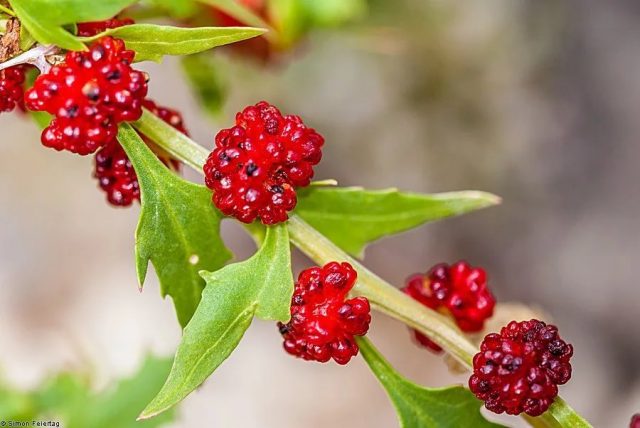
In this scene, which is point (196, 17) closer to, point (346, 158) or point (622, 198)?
point (346, 158)

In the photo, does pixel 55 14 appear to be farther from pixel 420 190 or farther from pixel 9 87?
pixel 420 190

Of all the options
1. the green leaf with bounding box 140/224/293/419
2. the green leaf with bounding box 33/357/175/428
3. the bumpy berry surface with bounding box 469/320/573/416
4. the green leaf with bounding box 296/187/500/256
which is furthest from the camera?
the green leaf with bounding box 33/357/175/428

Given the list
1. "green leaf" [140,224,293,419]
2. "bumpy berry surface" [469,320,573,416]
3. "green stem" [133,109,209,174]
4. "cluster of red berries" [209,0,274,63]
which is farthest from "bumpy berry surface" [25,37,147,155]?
"cluster of red berries" [209,0,274,63]

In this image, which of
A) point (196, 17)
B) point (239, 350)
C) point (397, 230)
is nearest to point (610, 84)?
point (239, 350)

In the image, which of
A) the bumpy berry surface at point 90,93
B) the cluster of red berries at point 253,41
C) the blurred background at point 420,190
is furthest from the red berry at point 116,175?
the blurred background at point 420,190

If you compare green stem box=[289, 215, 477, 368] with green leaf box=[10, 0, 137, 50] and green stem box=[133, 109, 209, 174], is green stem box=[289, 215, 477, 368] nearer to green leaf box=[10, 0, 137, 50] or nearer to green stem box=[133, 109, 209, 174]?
green stem box=[133, 109, 209, 174]

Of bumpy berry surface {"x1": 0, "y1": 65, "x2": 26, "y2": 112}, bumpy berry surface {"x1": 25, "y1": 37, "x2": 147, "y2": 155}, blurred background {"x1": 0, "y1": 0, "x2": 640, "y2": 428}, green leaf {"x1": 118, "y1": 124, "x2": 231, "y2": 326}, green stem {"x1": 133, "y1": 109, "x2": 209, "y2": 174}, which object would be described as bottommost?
blurred background {"x1": 0, "y1": 0, "x2": 640, "y2": 428}


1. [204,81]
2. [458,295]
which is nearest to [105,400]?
[204,81]
